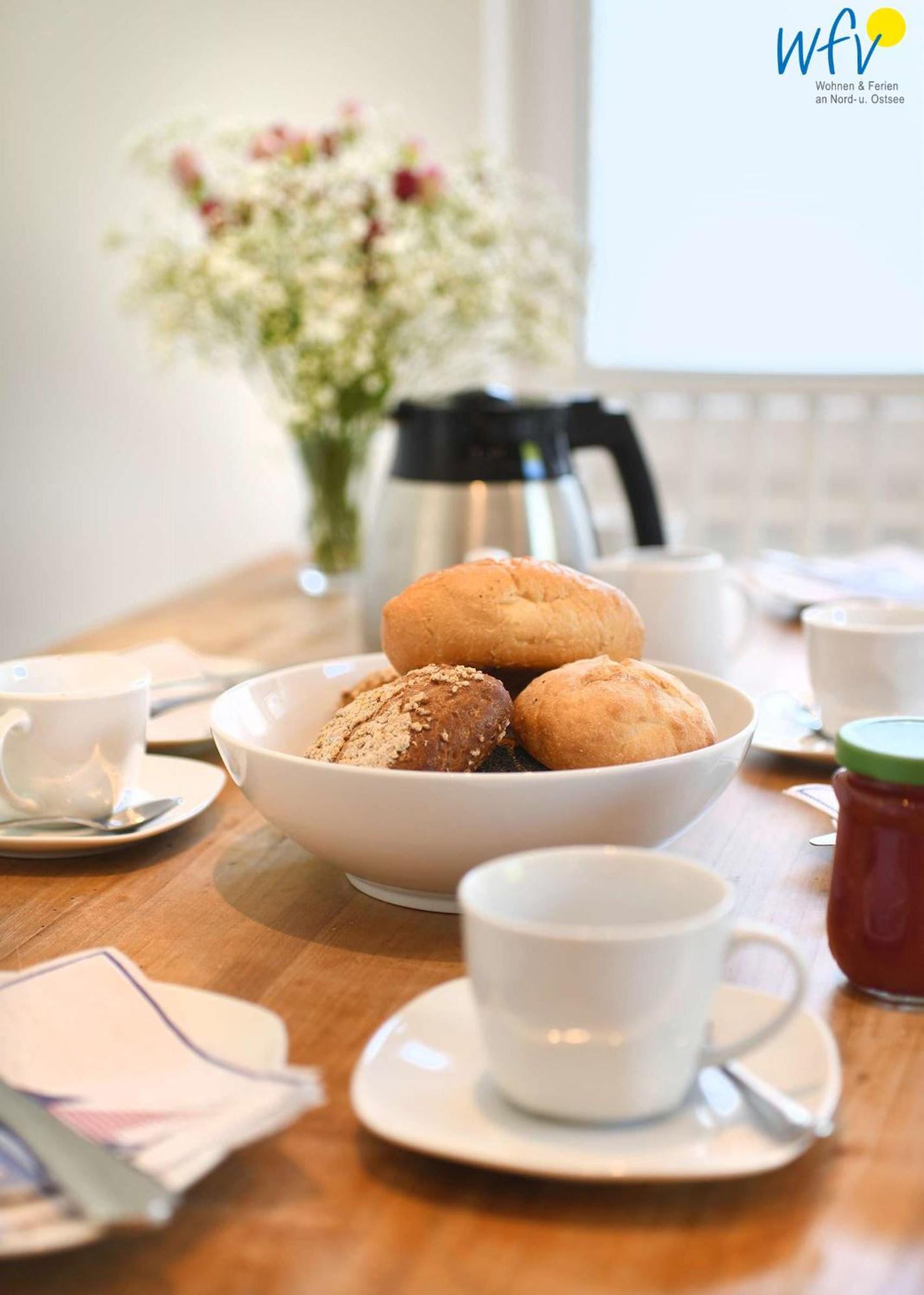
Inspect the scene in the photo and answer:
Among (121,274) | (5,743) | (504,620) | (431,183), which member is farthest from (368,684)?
(121,274)

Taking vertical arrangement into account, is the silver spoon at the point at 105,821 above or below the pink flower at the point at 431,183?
below

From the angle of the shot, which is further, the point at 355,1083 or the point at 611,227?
the point at 611,227

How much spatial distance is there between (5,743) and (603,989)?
0.50 metres

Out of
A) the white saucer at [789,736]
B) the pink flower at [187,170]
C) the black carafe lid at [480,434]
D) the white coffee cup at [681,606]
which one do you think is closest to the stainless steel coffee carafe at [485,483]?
the black carafe lid at [480,434]

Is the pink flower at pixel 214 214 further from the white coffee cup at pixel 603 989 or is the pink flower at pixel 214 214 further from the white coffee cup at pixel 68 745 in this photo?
the white coffee cup at pixel 603 989

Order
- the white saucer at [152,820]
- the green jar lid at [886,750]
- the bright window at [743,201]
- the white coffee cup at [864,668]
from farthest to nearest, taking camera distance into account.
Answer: the bright window at [743,201] < the white coffee cup at [864,668] < the white saucer at [152,820] < the green jar lid at [886,750]

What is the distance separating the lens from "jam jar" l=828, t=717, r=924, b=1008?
60cm

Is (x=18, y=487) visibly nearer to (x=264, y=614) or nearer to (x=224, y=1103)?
(x=264, y=614)

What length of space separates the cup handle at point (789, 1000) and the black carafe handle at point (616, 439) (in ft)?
2.90

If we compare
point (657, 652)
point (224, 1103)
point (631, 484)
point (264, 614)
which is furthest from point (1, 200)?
point (224, 1103)

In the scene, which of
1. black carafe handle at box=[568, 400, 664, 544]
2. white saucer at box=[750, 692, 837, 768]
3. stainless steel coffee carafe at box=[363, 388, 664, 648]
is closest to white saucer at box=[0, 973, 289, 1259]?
white saucer at box=[750, 692, 837, 768]

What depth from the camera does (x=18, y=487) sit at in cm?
192

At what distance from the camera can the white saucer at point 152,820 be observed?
824mm

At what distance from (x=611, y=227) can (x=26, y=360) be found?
51.6 inches
